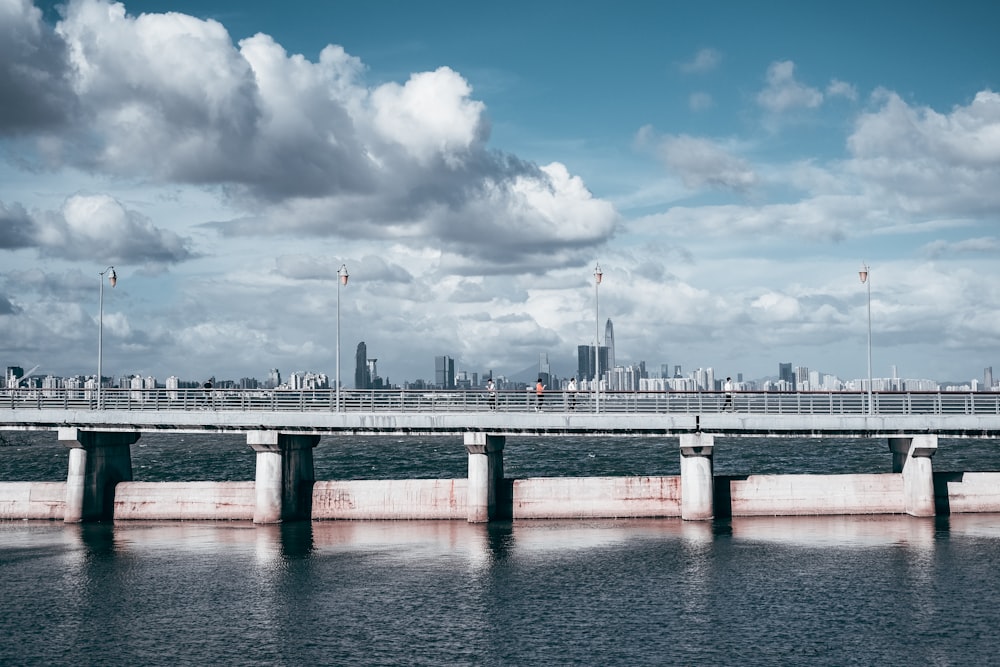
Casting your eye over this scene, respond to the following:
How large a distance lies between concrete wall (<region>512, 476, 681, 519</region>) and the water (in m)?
0.84

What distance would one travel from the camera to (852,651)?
109ft

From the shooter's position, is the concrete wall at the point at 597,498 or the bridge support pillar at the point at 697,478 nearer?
the bridge support pillar at the point at 697,478

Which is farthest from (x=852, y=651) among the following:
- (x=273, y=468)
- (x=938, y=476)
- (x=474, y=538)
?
(x=273, y=468)

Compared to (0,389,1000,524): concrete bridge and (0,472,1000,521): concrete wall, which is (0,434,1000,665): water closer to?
(0,472,1000,521): concrete wall

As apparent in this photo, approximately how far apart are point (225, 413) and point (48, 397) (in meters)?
15.2

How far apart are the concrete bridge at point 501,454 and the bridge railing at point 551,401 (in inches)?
5.1

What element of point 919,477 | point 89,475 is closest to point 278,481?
point 89,475

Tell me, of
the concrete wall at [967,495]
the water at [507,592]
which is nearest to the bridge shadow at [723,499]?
the water at [507,592]

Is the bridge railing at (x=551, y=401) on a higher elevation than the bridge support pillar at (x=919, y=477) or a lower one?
higher

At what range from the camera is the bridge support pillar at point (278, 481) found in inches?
2432

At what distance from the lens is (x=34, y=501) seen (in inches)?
2618

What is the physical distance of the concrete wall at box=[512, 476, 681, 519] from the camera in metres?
61.4

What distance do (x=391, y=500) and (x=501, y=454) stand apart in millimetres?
7457

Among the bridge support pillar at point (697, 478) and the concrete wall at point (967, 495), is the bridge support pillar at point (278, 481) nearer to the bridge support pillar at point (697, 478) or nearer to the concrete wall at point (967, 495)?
the bridge support pillar at point (697, 478)
